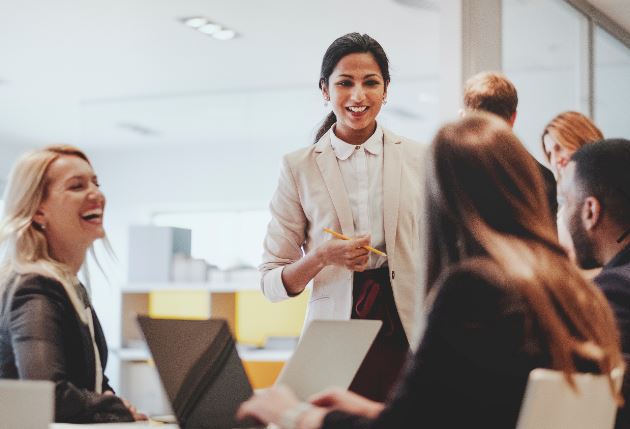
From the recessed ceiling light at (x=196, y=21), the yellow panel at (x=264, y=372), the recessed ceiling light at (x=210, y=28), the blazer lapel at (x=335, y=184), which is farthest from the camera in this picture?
the yellow panel at (x=264, y=372)

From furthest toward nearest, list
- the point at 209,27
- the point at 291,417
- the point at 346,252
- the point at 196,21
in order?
the point at 209,27 → the point at 196,21 → the point at 346,252 → the point at 291,417

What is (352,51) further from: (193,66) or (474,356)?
(193,66)

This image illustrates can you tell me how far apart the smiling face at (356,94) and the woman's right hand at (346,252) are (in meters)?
0.42

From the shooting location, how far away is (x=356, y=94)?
2.69 metres

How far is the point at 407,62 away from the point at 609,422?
552cm

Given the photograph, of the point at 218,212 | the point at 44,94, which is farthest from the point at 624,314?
the point at 218,212

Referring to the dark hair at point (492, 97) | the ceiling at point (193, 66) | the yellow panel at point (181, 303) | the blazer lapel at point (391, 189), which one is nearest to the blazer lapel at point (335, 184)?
the blazer lapel at point (391, 189)

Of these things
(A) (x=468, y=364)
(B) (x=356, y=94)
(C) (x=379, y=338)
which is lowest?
(C) (x=379, y=338)

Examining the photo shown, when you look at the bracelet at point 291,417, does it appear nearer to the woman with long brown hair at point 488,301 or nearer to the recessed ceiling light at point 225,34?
the woman with long brown hair at point 488,301

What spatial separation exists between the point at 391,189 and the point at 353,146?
0.18m

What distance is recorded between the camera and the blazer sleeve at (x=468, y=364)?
134 cm

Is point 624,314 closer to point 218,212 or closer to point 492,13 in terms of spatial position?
point 492,13

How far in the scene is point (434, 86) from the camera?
24.6 ft

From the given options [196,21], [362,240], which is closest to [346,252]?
[362,240]
